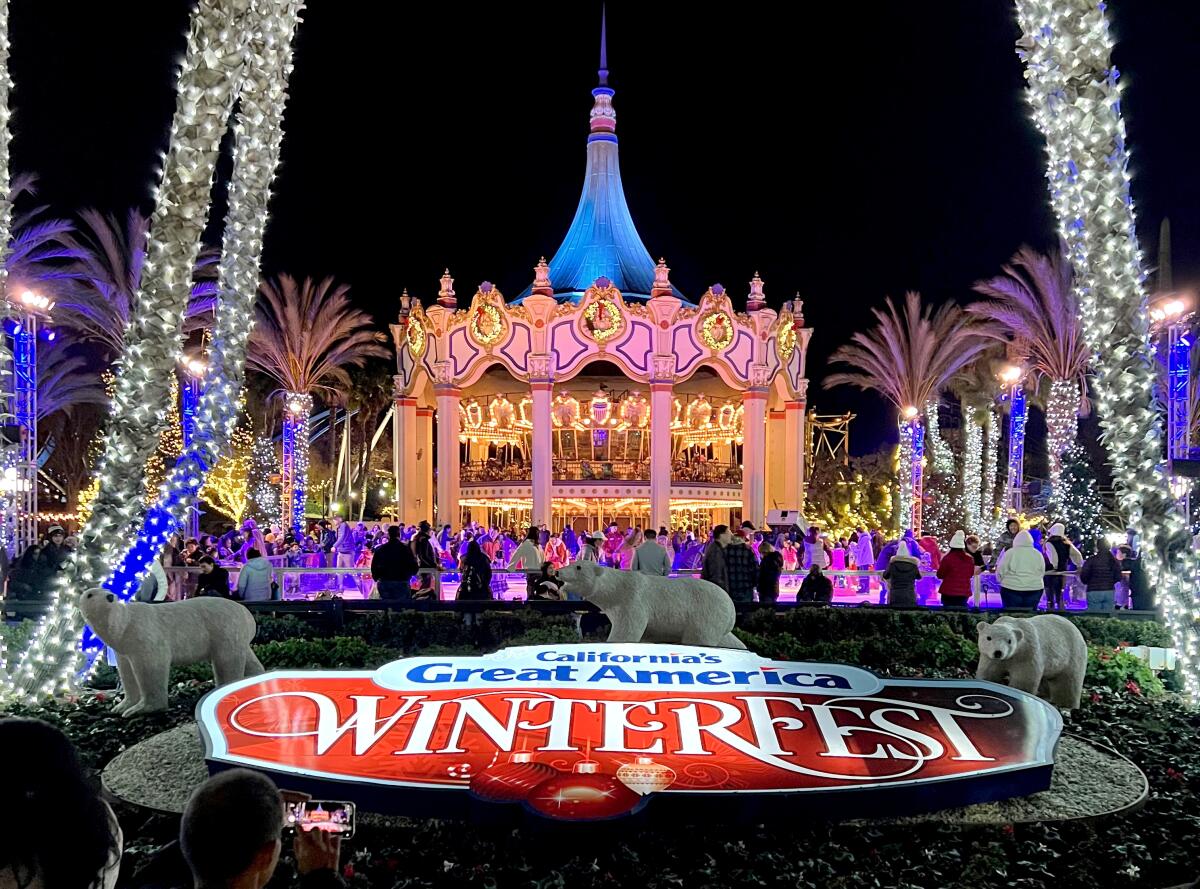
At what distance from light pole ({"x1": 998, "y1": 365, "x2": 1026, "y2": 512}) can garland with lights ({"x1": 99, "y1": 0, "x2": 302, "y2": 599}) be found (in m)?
29.5

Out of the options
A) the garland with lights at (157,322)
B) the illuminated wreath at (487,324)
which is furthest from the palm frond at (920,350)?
the garland with lights at (157,322)

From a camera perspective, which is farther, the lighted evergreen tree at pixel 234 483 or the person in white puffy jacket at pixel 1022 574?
the lighted evergreen tree at pixel 234 483

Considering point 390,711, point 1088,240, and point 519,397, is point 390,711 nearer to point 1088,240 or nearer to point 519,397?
point 1088,240

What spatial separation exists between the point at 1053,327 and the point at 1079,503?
772 centimetres

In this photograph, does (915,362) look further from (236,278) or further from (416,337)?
(236,278)

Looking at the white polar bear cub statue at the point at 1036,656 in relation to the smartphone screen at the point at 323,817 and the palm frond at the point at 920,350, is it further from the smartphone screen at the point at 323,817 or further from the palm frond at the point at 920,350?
the palm frond at the point at 920,350

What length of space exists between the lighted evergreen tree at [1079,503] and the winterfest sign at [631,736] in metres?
20.1

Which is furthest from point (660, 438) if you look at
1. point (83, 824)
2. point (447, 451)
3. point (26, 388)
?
point (83, 824)

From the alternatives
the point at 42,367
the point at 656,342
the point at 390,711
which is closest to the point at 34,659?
the point at 390,711

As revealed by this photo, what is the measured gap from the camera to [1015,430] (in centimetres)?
3675

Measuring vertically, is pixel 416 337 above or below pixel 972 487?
above

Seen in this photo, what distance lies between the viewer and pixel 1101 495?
1077 inches

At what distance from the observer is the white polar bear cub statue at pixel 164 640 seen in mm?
7875

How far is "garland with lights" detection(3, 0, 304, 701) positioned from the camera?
8.87 m
